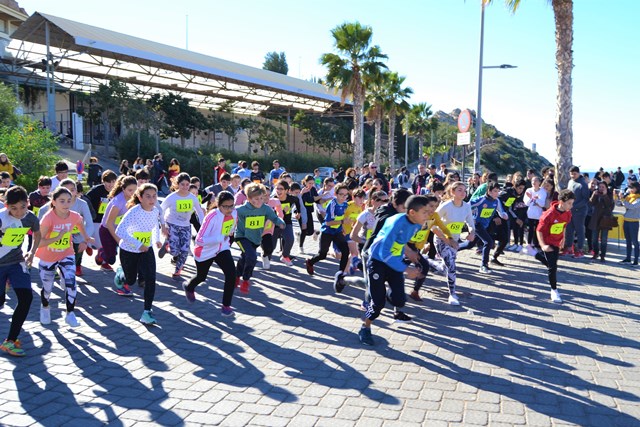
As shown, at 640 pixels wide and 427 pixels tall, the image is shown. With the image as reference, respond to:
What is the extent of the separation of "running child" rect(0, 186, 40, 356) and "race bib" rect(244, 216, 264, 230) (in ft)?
10.2

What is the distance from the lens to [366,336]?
5891 mm

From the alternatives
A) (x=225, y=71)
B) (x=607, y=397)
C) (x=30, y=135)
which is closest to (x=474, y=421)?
(x=607, y=397)

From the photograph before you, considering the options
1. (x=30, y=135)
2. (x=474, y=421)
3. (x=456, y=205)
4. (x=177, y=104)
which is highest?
(x=177, y=104)

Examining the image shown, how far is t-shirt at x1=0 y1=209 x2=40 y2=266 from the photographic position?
17.3 feet

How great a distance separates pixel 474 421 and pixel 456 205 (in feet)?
13.9

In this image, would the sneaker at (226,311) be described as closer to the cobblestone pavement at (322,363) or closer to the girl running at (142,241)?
the cobblestone pavement at (322,363)

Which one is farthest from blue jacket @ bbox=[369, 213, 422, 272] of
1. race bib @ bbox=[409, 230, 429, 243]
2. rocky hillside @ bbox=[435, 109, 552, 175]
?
rocky hillside @ bbox=[435, 109, 552, 175]

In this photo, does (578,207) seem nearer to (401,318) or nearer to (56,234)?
(401,318)

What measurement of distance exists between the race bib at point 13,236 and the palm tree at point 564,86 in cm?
1245

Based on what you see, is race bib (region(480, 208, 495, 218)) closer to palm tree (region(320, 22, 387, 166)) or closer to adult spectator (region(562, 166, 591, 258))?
adult spectator (region(562, 166, 591, 258))

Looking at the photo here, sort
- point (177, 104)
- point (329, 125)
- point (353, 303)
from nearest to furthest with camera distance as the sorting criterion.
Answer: point (353, 303) < point (177, 104) < point (329, 125)

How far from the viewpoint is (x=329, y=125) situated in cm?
5091

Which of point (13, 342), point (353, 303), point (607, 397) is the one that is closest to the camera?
point (607, 397)

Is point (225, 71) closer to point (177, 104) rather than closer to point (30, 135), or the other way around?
point (177, 104)
